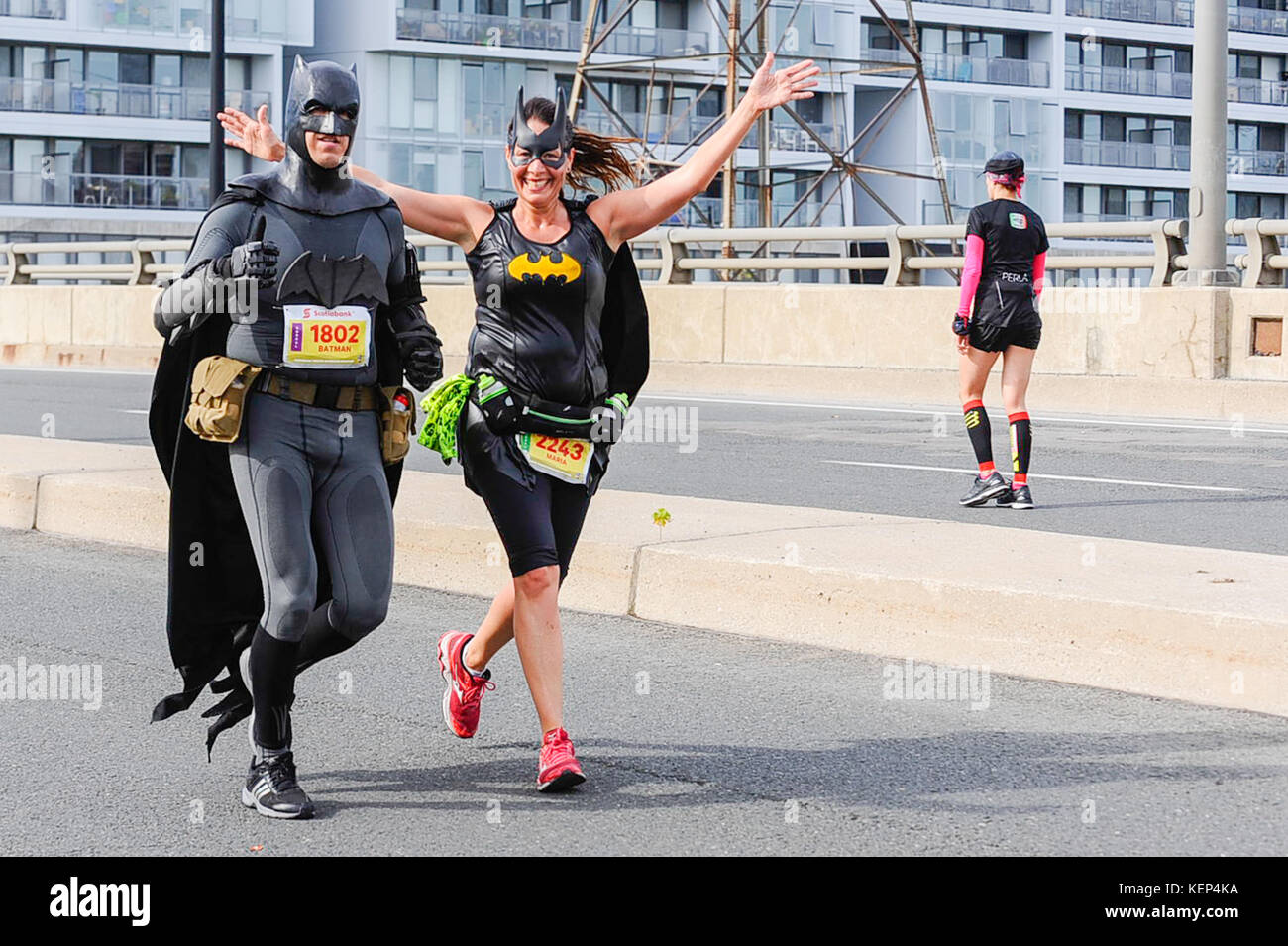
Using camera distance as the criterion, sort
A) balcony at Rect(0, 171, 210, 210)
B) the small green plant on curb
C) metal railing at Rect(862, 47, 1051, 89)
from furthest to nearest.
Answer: metal railing at Rect(862, 47, 1051, 89) < balcony at Rect(0, 171, 210, 210) < the small green plant on curb

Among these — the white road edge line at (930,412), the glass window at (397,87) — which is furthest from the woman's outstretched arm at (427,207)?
the glass window at (397,87)

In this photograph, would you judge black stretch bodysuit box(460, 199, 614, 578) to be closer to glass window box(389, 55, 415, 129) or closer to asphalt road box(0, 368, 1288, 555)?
asphalt road box(0, 368, 1288, 555)

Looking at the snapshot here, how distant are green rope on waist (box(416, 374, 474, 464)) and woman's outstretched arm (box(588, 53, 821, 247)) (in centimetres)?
63

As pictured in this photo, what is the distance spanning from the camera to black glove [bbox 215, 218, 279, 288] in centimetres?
521

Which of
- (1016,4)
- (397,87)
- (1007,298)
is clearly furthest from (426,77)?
(1007,298)

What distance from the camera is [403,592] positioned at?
9305 mm

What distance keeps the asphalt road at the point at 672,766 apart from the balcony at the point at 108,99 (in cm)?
5464

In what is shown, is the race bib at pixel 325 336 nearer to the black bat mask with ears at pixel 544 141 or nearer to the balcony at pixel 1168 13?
the black bat mask with ears at pixel 544 141

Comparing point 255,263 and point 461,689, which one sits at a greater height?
point 255,263

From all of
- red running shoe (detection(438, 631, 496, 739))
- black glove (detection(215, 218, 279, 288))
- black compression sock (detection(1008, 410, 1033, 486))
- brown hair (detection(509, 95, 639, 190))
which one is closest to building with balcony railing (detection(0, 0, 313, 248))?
black compression sock (detection(1008, 410, 1033, 486))

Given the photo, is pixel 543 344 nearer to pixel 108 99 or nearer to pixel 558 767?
pixel 558 767

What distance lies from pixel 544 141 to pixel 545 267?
0.37 m

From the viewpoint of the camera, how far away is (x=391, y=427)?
5.60m

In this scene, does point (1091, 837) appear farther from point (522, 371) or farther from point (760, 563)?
point (760, 563)
